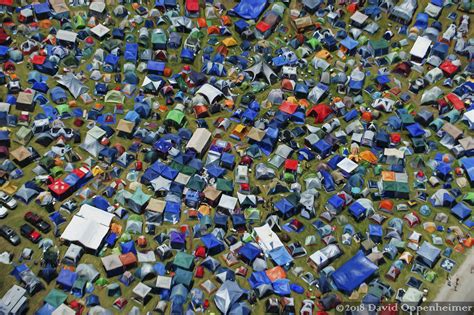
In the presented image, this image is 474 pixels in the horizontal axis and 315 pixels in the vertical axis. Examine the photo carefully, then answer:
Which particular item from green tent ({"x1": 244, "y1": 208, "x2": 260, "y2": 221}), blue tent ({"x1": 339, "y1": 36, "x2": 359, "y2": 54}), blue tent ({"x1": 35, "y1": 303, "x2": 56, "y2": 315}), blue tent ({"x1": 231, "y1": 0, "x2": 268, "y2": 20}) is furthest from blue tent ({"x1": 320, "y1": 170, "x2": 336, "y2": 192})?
blue tent ({"x1": 35, "y1": 303, "x2": 56, "y2": 315})

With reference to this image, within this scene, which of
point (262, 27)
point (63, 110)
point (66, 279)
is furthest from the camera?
point (262, 27)

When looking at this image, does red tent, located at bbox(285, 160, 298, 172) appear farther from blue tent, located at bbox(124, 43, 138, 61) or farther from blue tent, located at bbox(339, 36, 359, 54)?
blue tent, located at bbox(124, 43, 138, 61)

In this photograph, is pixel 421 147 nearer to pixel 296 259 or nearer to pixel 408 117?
pixel 408 117

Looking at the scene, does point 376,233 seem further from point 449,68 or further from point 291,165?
point 449,68

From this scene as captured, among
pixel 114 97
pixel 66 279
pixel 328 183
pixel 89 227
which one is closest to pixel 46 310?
pixel 66 279

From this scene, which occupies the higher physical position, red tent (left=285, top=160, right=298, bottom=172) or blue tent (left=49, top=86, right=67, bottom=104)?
red tent (left=285, top=160, right=298, bottom=172)
